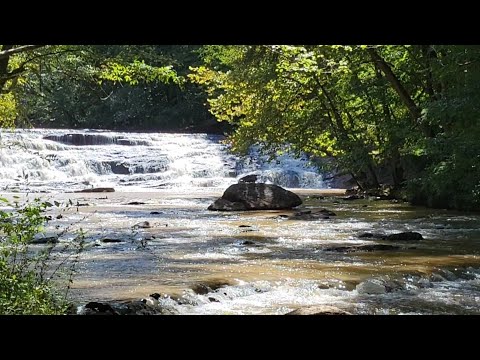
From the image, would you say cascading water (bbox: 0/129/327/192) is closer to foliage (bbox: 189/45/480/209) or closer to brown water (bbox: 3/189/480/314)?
→ foliage (bbox: 189/45/480/209)

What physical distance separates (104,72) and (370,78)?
14.8 metres

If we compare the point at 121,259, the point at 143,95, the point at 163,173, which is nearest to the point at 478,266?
the point at 121,259

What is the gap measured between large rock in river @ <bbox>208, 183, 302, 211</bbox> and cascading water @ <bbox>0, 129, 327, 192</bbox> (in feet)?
37.3

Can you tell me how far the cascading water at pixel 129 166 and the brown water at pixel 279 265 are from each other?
1572 cm

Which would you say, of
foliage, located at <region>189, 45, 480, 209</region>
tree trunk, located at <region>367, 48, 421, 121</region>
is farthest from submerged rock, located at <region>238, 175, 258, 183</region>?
tree trunk, located at <region>367, 48, 421, 121</region>

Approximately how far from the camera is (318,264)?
852 centimetres

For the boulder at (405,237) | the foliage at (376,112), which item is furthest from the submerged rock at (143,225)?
the boulder at (405,237)

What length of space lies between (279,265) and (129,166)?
23769 mm

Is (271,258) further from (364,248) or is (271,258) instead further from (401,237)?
(401,237)

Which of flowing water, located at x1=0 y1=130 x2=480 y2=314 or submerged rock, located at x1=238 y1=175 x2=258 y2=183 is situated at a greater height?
submerged rock, located at x1=238 y1=175 x2=258 y2=183

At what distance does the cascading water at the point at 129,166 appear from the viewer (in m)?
29.6

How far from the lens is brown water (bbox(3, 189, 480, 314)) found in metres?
6.54

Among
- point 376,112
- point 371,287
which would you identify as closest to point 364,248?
point 371,287
